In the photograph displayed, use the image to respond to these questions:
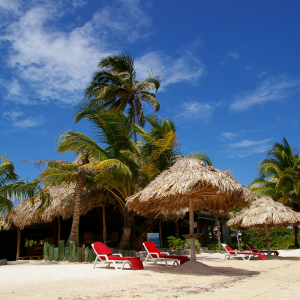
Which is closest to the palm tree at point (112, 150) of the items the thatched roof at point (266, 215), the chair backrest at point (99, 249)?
the chair backrest at point (99, 249)

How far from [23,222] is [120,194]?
161 inches

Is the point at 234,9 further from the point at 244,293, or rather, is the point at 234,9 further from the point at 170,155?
the point at 244,293

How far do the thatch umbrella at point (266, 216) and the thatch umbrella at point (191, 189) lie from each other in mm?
3796

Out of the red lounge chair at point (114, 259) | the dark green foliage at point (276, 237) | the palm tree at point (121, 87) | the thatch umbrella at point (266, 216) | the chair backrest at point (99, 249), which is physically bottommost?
the dark green foliage at point (276, 237)

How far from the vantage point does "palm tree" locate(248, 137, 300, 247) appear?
58.4ft

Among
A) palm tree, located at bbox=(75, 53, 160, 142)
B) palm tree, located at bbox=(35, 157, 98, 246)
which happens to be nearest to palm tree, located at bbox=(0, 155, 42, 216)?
palm tree, located at bbox=(35, 157, 98, 246)

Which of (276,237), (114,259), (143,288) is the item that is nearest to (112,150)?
(114,259)

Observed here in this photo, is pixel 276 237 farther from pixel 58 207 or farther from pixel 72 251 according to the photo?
pixel 72 251

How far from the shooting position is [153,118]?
12977 millimetres

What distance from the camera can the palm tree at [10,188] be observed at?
33.7 feet

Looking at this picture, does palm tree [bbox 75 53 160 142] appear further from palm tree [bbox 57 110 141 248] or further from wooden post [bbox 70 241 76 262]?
wooden post [bbox 70 241 76 262]

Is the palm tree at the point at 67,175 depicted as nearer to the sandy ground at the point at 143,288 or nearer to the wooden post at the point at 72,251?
Answer: the wooden post at the point at 72,251

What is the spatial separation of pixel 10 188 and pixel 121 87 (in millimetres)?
9517

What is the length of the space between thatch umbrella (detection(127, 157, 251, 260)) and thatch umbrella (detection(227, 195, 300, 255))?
12.5 ft
